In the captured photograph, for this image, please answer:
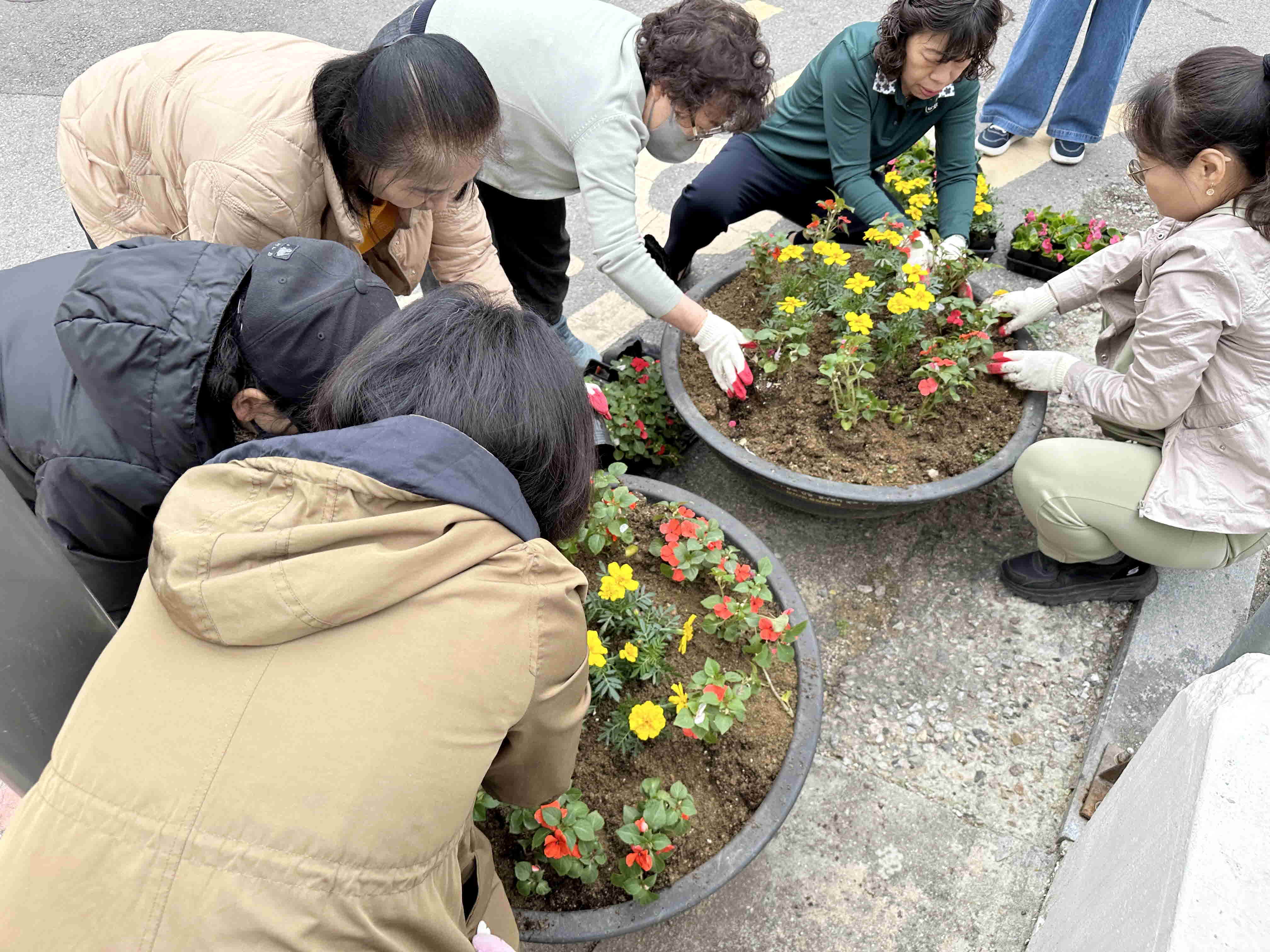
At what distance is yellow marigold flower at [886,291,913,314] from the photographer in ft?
7.13

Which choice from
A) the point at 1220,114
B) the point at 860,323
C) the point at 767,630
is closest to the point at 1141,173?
the point at 1220,114

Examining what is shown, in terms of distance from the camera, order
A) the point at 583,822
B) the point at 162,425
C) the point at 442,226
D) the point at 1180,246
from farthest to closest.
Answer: the point at 442,226
the point at 1180,246
the point at 583,822
the point at 162,425

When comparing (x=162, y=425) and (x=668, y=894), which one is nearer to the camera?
(x=162, y=425)

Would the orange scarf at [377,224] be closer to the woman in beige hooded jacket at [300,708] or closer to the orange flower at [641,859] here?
the woman in beige hooded jacket at [300,708]

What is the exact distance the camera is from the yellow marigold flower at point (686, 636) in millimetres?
1689

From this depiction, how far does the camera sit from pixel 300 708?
33.7 inches

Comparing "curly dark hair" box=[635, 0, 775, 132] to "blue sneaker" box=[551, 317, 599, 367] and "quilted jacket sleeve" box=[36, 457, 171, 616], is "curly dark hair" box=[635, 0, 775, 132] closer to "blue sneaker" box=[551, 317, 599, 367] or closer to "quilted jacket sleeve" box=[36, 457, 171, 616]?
"blue sneaker" box=[551, 317, 599, 367]

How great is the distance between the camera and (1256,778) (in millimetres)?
933

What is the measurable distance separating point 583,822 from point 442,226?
4.56ft

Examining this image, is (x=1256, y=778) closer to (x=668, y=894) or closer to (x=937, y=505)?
(x=668, y=894)

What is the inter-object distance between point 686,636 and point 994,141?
3274 mm

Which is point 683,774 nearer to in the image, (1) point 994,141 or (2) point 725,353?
(2) point 725,353

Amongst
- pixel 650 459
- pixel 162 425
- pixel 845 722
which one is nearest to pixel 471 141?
pixel 162 425

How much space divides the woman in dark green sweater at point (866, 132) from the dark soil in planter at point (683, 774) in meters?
1.38
